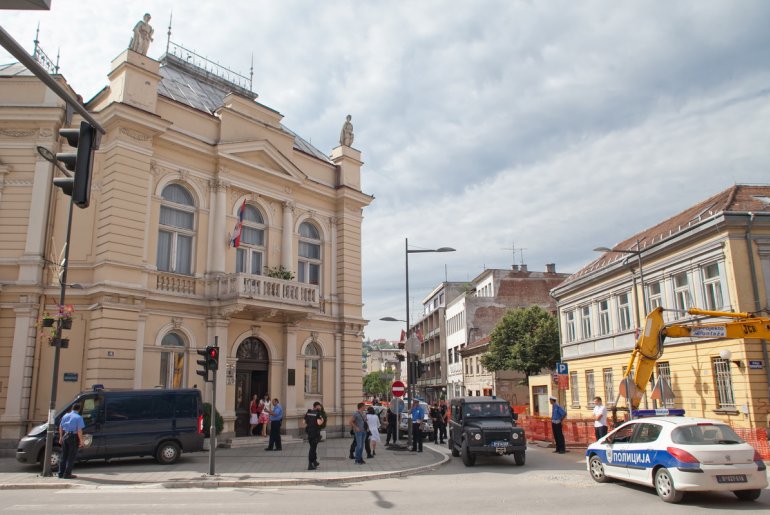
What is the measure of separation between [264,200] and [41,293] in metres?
9.19

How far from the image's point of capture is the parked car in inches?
622

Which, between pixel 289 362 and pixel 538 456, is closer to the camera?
pixel 538 456

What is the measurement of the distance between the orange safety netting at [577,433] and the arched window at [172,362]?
13856 millimetres

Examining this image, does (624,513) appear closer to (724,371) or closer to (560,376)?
(724,371)

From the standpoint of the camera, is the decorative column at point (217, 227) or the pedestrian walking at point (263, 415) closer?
the pedestrian walking at point (263, 415)

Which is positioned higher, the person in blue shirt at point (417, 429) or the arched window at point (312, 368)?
the arched window at point (312, 368)

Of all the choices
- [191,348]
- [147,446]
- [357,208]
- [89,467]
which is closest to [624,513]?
[147,446]

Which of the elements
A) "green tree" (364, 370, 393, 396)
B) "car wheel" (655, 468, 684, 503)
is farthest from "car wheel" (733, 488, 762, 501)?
"green tree" (364, 370, 393, 396)

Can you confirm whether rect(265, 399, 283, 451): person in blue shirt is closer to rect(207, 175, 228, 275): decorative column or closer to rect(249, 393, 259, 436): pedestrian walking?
rect(249, 393, 259, 436): pedestrian walking

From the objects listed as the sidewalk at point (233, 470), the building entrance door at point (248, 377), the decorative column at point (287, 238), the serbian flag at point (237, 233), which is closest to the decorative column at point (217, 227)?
the serbian flag at point (237, 233)

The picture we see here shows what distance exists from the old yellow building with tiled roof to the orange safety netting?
7.25ft

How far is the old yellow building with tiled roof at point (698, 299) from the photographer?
20.5 m

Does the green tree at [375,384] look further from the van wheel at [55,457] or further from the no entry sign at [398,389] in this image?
the van wheel at [55,457]

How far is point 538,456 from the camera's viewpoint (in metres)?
19.0
